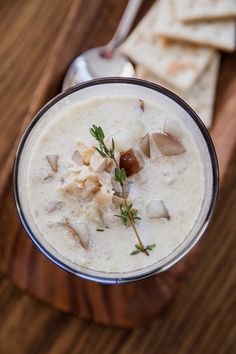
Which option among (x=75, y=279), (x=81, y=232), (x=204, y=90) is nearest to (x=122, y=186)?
(x=81, y=232)

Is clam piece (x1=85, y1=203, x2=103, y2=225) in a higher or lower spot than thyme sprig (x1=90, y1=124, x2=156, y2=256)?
lower

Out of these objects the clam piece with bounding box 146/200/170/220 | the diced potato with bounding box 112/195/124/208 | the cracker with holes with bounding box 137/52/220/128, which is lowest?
the diced potato with bounding box 112/195/124/208

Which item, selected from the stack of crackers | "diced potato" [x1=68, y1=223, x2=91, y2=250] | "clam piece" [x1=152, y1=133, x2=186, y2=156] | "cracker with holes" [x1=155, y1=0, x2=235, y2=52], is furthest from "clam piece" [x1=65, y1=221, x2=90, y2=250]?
"cracker with holes" [x1=155, y1=0, x2=235, y2=52]

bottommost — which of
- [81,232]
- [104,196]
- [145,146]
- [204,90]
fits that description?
[81,232]

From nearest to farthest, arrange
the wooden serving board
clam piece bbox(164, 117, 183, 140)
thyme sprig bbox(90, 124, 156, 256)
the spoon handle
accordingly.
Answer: thyme sprig bbox(90, 124, 156, 256), clam piece bbox(164, 117, 183, 140), the wooden serving board, the spoon handle

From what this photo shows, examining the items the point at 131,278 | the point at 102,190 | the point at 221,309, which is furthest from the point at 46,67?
the point at 221,309

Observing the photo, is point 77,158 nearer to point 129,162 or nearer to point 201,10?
point 129,162

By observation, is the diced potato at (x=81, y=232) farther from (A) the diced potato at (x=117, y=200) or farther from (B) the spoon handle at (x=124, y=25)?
(B) the spoon handle at (x=124, y=25)

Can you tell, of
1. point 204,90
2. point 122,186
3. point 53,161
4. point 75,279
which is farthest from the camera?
point 204,90

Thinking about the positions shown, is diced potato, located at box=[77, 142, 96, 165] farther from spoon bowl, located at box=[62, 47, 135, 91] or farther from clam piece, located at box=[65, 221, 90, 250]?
spoon bowl, located at box=[62, 47, 135, 91]

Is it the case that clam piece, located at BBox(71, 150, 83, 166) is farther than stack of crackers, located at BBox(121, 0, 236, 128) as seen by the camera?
No
